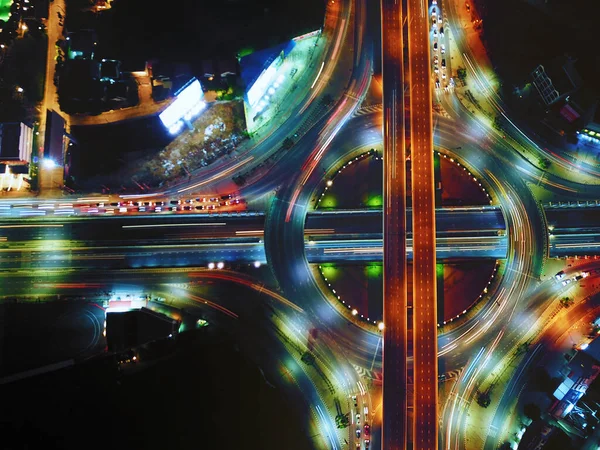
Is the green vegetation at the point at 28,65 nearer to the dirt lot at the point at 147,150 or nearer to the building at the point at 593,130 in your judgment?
the dirt lot at the point at 147,150

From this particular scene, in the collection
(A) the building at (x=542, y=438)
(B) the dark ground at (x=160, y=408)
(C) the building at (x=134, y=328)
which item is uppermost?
(C) the building at (x=134, y=328)

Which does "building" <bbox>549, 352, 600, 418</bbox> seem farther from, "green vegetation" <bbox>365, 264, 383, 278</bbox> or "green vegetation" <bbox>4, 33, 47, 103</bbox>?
"green vegetation" <bbox>4, 33, 47, 103</bbox>

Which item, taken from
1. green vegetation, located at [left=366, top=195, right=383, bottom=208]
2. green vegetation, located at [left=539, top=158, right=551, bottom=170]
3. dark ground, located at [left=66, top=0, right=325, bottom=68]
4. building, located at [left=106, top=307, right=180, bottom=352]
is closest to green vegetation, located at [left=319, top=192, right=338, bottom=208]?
green vegetation, located at [left=366, top=195, right=383, bottom=208]

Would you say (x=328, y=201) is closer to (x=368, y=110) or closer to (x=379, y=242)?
(x=379, y=242)

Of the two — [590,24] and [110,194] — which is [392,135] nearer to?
[590,24]

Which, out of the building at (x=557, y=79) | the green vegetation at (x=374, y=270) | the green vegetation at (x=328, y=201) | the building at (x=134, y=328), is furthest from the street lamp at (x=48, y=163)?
the building at (x=557, y=79)

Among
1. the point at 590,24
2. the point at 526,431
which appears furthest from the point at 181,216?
the point at 590,24

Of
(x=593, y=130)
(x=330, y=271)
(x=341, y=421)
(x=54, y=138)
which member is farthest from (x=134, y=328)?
(x=593, y=130)
